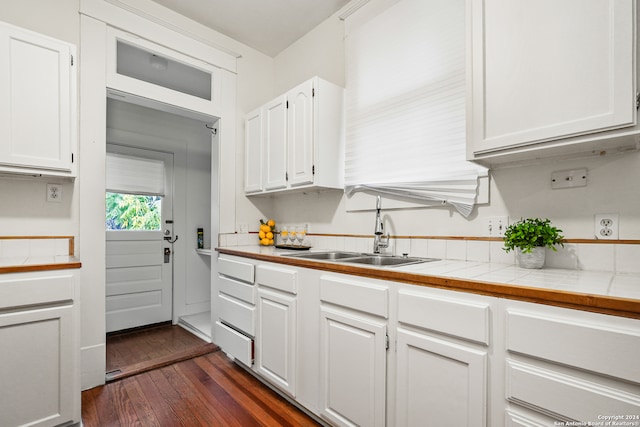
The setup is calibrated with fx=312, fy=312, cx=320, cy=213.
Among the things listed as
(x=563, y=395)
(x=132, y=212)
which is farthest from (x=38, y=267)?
(x=563, y=395)

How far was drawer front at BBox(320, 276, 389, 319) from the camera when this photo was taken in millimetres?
1377

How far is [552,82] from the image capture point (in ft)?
3.94

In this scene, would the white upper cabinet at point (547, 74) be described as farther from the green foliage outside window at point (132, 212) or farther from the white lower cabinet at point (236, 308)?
the green foliage outside window at point (132, 212)

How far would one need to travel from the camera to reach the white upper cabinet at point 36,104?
67.8 inches

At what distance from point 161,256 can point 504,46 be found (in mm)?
3648

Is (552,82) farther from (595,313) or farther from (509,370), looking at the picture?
(509,370)

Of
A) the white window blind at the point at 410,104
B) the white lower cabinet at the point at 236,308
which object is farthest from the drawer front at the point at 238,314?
the white window blind at the point at 410,104

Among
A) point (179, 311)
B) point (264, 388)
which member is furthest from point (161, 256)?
point (264, 388)

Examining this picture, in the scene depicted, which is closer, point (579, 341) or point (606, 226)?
point (579, 341)

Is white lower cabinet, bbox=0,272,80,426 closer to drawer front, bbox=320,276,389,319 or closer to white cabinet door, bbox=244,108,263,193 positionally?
drawer front, bbox=320,276,389,319

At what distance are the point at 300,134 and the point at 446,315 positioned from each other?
1747mm

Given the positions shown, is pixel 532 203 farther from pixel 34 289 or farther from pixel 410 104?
pixel 34 289

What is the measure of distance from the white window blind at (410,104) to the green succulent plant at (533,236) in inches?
14.0

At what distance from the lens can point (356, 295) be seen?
1483 mm
